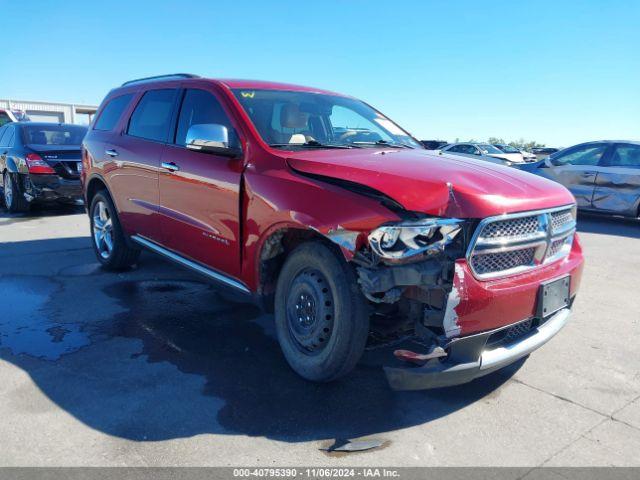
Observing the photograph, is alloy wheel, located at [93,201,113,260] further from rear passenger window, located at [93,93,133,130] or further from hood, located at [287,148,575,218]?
hood, located at [287,148,575,218]

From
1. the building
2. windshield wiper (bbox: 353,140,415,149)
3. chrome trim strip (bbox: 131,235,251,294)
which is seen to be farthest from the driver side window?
the building

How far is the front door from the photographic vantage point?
12.6 feet

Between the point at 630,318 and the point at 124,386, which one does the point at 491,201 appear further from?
the point at 630,318

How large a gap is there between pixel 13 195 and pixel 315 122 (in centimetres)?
841

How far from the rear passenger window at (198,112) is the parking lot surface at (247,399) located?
5.41ft

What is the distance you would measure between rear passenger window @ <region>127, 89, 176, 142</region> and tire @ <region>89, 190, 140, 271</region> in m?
1.01

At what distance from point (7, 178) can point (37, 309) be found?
277 inches

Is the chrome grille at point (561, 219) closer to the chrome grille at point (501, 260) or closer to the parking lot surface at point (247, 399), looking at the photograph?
the chrome grille at point (501, 260)

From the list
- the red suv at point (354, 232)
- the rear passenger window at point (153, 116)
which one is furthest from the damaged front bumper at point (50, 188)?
the red suv at point (354, 232)

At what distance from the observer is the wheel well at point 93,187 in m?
6.09

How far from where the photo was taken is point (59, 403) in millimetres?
3176

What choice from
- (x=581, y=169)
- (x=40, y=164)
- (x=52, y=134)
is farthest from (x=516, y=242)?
(x=52, y=134)

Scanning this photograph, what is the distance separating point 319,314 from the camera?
323 centimetres

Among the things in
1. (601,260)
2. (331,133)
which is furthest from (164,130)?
(601,260)
